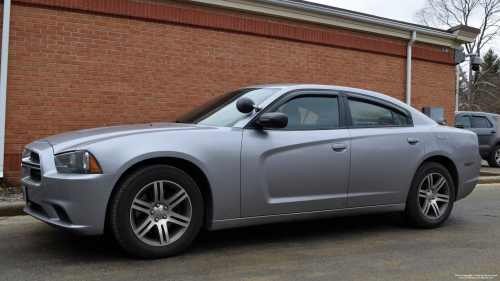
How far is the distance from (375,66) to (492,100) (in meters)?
35.0

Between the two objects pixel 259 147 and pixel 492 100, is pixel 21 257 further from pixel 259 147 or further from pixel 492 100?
pixel 492 100

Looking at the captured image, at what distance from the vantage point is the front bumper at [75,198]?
3.36 meters

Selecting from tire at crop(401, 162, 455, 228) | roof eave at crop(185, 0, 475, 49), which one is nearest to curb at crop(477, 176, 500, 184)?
roof eave at crop(185, 0, 475, 49)

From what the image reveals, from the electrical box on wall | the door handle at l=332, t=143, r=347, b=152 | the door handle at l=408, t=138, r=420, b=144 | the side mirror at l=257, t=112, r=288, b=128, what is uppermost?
the electrical box on wall

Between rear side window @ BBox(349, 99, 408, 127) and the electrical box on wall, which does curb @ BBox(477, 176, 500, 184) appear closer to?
the electrical box on wall

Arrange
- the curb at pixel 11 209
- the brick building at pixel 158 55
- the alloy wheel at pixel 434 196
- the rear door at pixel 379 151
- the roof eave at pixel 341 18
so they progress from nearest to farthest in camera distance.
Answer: the rear door at pixel 379 151, the alloy wheel at pixel 434 196, the curb at pixel 11 209, the brick building at pixel 158 55, the roof eave at pixel 341 18

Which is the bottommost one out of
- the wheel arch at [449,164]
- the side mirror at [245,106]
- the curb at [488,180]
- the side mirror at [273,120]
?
the curb at [488,180]

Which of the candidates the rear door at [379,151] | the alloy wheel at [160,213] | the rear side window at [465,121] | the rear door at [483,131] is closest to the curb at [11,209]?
the alloy wheel at [160,213]

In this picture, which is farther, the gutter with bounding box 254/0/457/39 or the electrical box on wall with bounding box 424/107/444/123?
the electrical box on wall with bounding box 424/107/444/123

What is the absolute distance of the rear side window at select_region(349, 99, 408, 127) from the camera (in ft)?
15.6

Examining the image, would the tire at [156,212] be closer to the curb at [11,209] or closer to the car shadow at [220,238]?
the car shadow at [220,238]

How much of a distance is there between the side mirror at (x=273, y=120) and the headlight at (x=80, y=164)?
1437 mm

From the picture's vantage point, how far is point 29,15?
700 cm

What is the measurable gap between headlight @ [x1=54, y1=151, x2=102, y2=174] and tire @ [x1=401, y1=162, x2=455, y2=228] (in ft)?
10.7
